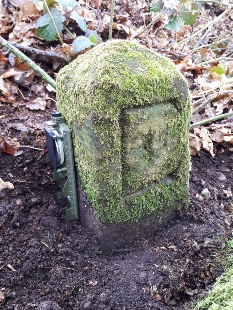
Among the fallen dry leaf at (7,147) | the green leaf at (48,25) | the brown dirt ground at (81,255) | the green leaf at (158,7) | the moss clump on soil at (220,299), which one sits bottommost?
the brown dirt ground at (81,255)

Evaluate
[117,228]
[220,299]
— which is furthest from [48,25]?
[220,299]

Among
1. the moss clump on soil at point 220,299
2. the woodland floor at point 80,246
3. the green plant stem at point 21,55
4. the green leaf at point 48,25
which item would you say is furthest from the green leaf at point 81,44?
the moss clump on soil at point 220,299

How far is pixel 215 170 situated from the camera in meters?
2.62

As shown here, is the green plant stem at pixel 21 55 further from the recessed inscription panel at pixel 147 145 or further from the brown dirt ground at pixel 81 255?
the recessed inscription panel at pixel 147 145

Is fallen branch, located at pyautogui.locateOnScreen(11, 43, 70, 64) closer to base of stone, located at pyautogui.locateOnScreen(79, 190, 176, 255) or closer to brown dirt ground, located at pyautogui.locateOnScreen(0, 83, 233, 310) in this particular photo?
brown dirt ground, located at pyautogui.locateOnScreen(0, 83, 233, 310)

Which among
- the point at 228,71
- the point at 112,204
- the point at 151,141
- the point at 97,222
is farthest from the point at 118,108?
the point at 228,71

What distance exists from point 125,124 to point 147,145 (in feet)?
0.67

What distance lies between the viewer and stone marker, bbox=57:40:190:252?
5.02ft

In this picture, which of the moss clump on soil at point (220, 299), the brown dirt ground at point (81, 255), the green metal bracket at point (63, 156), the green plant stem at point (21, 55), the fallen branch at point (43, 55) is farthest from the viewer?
the fallen branch at point (43, 55)

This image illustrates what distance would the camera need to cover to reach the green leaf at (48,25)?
3.08m

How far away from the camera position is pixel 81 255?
5.94 ft

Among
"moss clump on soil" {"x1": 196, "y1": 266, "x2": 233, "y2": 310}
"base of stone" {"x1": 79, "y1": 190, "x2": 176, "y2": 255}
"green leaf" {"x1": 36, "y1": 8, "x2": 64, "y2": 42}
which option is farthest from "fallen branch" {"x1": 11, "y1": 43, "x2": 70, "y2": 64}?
"moss clump on soil" {"x1": 196, "y1": 266, "x2": 233, "y2": 310}

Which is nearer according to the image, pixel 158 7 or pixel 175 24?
pixel 158 7

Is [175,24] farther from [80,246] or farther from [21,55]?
[80,246]
